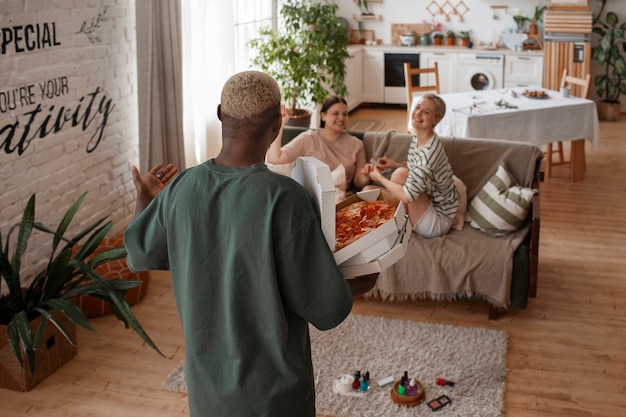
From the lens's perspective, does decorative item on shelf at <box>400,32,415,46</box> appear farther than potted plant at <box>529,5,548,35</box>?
Yes

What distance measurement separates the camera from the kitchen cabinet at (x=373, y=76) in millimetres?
9820

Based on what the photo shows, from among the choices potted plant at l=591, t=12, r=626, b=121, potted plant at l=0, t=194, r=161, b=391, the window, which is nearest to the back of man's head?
potted plant at l=0, t=194, r=161, b=391

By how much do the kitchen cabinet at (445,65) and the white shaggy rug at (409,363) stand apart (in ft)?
18.8

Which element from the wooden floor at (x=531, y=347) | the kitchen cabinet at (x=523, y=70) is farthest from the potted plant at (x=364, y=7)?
the wooden floor at (x=531, y=347)

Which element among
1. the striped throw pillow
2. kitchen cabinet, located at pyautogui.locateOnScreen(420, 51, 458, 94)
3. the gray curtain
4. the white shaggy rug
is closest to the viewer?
the white shaggy rug

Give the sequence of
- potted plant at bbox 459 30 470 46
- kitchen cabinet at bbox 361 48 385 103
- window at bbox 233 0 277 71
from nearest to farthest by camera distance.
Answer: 1. window at bbox 233 0 277 71
2. potted plant at bbox 459 30 470 46
3. kitchen cabinet at bbox 361 48 385 103

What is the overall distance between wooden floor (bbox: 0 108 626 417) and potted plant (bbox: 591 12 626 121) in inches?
151

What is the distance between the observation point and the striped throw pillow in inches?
172

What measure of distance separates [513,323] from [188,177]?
2.81 m

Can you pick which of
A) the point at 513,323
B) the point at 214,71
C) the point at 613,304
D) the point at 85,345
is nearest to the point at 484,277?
the point at 513,323

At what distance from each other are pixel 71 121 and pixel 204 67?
1830 millimetres

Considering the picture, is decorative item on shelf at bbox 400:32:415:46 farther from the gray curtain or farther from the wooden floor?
the gray curtain

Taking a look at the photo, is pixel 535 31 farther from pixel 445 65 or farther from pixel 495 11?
pixel 445 65

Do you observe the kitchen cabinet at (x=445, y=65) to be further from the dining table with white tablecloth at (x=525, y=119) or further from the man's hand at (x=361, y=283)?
the man's hand at (x=361, y=283)
